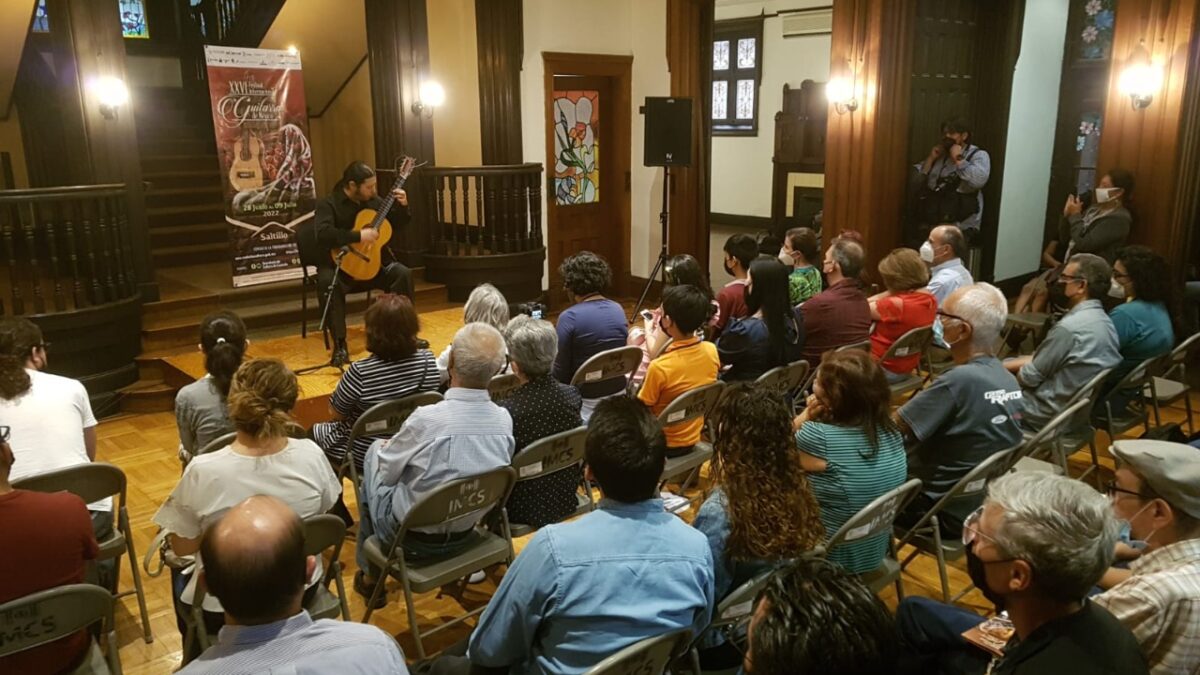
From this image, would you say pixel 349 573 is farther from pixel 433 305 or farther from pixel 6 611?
pixel 433 305

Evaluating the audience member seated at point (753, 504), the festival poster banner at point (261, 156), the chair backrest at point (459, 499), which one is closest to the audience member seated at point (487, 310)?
the chair backrest at point (459, 499)

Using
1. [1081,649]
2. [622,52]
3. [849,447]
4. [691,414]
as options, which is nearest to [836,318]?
[691,414]

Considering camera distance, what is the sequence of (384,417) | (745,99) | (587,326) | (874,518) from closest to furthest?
1. (874,518)
2. (384,417)
3. (587,326)
4. (745,99)

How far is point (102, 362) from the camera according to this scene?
5.89 meters

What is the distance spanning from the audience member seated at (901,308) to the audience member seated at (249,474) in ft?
10.4

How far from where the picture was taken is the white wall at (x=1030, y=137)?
26.8 feet

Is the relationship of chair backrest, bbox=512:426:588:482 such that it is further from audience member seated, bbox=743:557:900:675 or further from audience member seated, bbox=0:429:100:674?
audience member seated, bbox=743:557:900:675

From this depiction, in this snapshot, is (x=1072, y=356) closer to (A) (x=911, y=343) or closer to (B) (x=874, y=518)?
(A) (x=911, y=343)

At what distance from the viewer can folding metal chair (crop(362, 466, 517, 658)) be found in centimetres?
256

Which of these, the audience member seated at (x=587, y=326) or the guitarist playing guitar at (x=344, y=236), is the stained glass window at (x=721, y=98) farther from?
the audience member seated at (x=587, y=326)

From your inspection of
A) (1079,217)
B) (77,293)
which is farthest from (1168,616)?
(77,293)

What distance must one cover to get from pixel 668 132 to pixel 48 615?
22.5ft

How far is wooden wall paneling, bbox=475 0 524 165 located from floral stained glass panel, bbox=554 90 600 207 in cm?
53

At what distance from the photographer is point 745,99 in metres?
13.2
